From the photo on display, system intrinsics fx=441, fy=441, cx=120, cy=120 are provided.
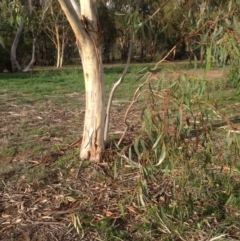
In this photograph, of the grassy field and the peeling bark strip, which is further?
the peeling bark strip

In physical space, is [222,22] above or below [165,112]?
above

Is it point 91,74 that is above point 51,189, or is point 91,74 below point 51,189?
above

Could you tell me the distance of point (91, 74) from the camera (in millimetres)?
4621

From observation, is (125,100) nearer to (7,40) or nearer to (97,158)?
(97,158)

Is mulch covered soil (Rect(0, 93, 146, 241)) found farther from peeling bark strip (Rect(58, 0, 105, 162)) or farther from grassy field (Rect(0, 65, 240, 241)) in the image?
peeling bark strip (Rect(58, 0, 105, 162))

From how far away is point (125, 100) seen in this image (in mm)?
10031

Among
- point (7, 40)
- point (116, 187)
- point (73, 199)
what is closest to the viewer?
point (73, 199)

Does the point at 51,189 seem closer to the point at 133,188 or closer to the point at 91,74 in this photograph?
the point at 133,188

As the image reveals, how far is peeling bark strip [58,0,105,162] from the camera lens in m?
4.46

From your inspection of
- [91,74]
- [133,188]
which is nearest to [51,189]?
[133,188]

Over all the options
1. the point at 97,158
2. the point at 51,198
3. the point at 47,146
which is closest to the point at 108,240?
the point at 51,198

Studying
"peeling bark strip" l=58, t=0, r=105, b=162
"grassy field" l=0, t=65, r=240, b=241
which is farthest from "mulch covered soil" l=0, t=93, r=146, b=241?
"peeling bark strip" l=58, t=0, r=105, b=162

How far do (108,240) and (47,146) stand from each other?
8.34ft

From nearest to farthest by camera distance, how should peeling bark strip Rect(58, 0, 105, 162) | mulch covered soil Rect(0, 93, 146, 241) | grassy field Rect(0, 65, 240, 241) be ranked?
grassy field Rect(0, 65, 240, 241)
mulch covered soil Rect(0, 93, 146, 241)
peeling bark strip Rect(58, 0, 105, 162)
